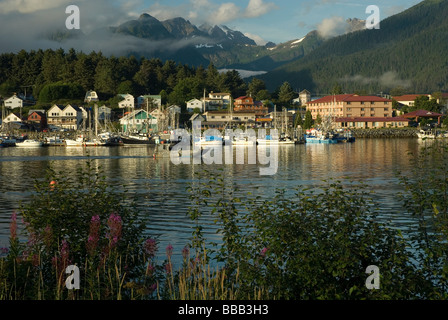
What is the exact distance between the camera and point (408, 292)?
1035 centimetres

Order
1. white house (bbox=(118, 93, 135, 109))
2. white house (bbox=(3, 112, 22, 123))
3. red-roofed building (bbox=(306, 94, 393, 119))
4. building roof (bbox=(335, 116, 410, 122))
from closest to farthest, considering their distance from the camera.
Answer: white house (bbox=(3, 112, 22, 123)) → white house (bbox=(118, 93, 135, 109)) → building roof (bbox=(335, 116, 410, 122)) → red-roofed building (bbox=(306, 94, 393, 119))

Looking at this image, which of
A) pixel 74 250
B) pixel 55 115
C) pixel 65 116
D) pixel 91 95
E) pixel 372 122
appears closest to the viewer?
pixel 74 250

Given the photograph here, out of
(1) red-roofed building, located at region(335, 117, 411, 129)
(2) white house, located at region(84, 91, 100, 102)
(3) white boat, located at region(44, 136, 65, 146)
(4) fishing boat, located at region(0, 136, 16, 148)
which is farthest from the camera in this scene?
(2) white house, located at region(84, 91, 100, 102)

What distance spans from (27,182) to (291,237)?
108 feet

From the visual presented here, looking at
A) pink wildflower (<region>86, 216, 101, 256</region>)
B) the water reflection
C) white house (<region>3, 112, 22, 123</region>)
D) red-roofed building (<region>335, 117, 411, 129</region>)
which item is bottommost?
the water reflection

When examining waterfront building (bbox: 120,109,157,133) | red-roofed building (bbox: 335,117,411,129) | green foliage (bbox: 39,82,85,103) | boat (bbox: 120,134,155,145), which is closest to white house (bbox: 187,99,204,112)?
waterfront building (bbox: 120,109,157,133)

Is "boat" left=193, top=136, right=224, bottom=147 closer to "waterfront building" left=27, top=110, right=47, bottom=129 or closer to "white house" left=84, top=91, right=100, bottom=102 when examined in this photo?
"waterfront building" left=27, top=110, right=47, bottom=129

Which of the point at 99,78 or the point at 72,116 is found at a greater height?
the point at 99,78

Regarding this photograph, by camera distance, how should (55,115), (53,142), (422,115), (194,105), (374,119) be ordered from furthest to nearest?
1. (374,119)
2. (422,115)
3. (194,105)
4. (55,115)
5. (53,142)

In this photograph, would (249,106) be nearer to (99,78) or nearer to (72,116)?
(99,78)

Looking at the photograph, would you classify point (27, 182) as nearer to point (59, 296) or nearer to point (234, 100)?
point (59, 296)

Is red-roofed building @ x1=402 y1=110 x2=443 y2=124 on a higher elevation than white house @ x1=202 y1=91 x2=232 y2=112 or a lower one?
lower

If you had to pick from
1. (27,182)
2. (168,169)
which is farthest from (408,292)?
(168,169)

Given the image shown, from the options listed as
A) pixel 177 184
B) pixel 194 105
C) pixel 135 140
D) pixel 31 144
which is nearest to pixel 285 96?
pixel 194 105
